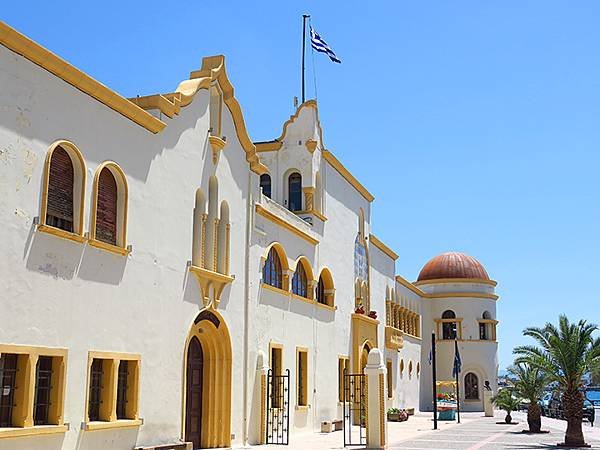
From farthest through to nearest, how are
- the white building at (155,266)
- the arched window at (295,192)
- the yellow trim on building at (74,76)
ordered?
the arched window at (295,192), the white building at (155,266), the yellow trim on building at (74,76)

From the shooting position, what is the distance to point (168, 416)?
16578 mm

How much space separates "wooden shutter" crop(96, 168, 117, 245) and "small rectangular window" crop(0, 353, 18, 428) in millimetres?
3155

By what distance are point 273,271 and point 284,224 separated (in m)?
1.62

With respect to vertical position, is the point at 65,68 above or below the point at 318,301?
above

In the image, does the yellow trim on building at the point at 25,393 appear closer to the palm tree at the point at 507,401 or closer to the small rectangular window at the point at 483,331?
the palm tree at the point at 507,401

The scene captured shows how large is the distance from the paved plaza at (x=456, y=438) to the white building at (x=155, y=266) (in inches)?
61.3

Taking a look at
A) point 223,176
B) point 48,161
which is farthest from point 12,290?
point 223,176

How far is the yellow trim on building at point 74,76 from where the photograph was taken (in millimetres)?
12328

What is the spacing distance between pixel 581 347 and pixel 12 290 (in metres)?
18.5

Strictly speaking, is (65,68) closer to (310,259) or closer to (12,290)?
(12,290)

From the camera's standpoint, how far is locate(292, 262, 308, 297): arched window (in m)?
26.4

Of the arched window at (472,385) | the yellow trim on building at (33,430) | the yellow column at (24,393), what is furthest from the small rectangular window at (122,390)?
the arched window at (472,385)

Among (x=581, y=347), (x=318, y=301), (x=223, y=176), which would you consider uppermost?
(x=223, y=176)

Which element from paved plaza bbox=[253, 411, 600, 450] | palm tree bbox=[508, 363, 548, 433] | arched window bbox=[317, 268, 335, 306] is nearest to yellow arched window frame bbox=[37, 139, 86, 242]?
paved plaza bbox=[253, 411, 600, 450]
